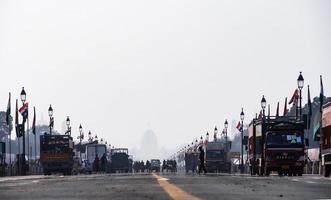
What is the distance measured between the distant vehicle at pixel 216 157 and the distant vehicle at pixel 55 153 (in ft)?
63.9

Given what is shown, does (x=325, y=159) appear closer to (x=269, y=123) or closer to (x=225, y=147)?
(x=269, y=123)

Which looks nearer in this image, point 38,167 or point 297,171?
point 297,171

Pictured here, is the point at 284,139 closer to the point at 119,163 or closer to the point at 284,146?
the point at 284,146

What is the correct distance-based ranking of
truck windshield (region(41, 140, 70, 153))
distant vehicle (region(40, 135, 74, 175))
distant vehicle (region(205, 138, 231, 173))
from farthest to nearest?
distant vehicle (region(205, 138, 231, 173)), truck windshield (region(41, 140, 70, 153)), distant vehicle (region(40, 135, 74, 175))

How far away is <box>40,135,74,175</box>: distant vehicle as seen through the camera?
69625 mm

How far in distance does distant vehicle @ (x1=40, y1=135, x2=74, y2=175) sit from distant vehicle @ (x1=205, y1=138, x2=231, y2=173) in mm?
19464

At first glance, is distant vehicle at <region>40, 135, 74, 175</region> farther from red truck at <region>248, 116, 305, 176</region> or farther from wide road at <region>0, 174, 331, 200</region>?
wide road at <region>0, 174, 331, 200</region>

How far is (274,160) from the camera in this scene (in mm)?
48781

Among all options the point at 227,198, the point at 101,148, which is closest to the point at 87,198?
the point at 227,198

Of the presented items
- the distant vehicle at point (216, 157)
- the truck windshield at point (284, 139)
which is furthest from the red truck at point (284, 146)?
the distant vehicle at point (216, 157)

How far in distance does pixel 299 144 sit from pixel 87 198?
33513 millimetres

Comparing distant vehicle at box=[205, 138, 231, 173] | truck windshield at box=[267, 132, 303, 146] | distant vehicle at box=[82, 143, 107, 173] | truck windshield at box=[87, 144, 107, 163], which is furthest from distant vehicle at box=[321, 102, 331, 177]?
truck windshield at box=[87, 144, 107, 163]

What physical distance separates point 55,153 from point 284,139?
2595cm

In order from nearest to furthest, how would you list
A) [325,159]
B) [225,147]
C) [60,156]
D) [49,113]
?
[325,159] < [60,156] < [49,113] < [225,147]
